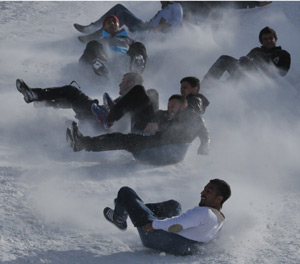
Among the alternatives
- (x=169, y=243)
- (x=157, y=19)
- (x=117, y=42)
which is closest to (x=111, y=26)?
(x=117, y=42)

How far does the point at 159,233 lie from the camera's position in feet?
14.9

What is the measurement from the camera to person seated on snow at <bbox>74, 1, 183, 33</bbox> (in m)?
10.5

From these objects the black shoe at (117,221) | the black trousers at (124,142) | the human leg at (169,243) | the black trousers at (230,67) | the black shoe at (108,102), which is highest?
the black trousers at (230,67)

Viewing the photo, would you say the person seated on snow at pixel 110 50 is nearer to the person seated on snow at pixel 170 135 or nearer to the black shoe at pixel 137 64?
the black shoe at pixel 137 64

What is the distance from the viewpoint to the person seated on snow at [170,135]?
6.31 metres

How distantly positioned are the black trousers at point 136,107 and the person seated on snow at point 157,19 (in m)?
4.21

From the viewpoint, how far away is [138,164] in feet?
21.7

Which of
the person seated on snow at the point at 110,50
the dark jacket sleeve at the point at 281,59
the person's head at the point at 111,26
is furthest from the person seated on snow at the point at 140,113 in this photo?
the dark jacket sleeve at the point at 281,59

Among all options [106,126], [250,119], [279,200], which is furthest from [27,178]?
[250,119]

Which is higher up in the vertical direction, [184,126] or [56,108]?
[56,108]

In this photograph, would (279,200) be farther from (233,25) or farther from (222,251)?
(233,25)

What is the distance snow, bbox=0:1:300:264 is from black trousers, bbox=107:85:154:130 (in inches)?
19.3

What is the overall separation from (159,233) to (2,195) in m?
1.58

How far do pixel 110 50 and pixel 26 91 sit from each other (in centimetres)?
280
